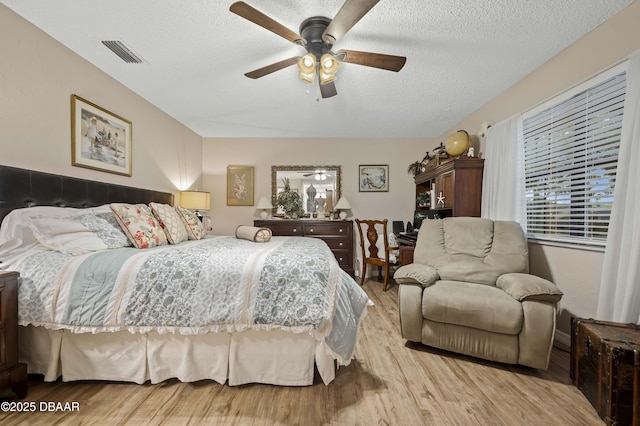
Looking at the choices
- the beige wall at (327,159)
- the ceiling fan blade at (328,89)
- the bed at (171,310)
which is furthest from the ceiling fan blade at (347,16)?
the beige wall at (327,159)

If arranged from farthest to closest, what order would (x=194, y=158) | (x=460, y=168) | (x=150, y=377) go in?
(x=194, y=158) → (x=460, y=168) → (x=150, y=377)

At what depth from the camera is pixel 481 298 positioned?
1856 mm

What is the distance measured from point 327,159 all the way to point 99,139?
Result: 3200 mm

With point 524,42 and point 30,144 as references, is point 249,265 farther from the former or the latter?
point 524,42

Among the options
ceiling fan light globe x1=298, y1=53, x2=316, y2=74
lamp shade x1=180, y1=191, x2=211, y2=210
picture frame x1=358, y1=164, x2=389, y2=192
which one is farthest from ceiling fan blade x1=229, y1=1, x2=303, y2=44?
picture frame x1=358, y1=164, x2=389, y2=192

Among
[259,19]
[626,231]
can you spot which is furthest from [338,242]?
[259,19]

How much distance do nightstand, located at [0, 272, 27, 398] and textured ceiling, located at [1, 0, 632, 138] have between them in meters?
1.85

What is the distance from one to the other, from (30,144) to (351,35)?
2.62 m

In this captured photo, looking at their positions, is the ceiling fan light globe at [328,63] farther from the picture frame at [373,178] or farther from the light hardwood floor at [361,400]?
the picture frame at [373,178]

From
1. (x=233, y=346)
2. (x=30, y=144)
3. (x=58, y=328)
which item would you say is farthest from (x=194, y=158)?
(x=233, y=346)

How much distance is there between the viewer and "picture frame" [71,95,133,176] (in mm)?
2301

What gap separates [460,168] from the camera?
3.19 m

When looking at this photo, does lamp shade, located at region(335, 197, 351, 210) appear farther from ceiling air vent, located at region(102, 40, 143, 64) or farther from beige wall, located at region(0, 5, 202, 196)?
ceiling air vent, located at region(102, 40, 143, 64)

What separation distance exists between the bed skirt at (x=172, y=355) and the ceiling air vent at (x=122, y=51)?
218cm
